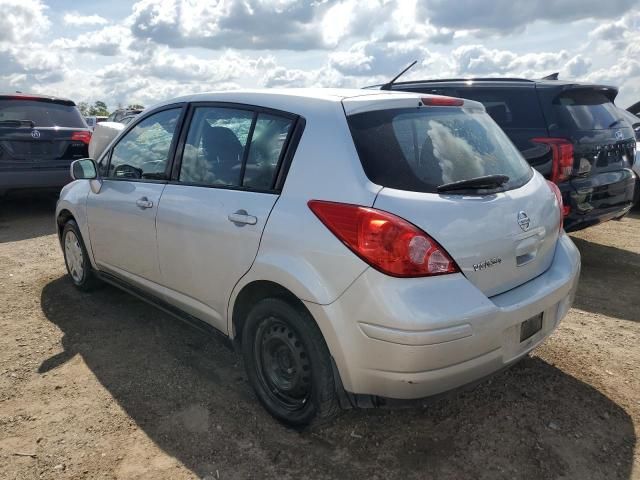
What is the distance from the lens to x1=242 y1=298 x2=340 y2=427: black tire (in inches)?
101

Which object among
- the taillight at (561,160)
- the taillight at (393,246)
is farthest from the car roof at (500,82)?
the taillight at (393,246)

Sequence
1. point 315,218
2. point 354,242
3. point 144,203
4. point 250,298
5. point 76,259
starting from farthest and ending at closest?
1. point 76,259
2. point 144,203
3. point 250,298
4. point 315,218
5. point 354,242

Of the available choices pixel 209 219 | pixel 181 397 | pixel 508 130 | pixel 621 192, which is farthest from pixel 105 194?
pixel 621 192

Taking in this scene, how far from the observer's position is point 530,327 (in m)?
2.68

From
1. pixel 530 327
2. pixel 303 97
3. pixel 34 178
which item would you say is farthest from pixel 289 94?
pixel 34 178

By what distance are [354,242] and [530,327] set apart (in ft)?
3.34

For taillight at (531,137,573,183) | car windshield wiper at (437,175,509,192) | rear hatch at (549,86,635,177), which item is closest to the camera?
car windshield wiper at (437,175,509,192)

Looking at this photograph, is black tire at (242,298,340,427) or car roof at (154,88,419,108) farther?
car roof at (154,88,419,108)

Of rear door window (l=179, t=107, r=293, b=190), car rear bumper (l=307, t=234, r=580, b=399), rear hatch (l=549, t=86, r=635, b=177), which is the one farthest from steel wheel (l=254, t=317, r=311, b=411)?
rear hatch (l=549, t=86, r=635, b=177)

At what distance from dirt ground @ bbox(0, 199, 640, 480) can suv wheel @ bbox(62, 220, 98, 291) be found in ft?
1.48

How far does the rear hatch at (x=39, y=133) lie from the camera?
289 inches

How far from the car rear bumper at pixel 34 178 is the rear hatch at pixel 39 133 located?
2.9 inches

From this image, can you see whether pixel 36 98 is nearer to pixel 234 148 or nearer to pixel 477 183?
pixel 234 148

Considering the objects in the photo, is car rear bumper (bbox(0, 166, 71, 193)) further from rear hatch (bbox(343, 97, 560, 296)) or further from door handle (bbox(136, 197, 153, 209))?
rear hatch (bbox(343, 97, 560, 296))
